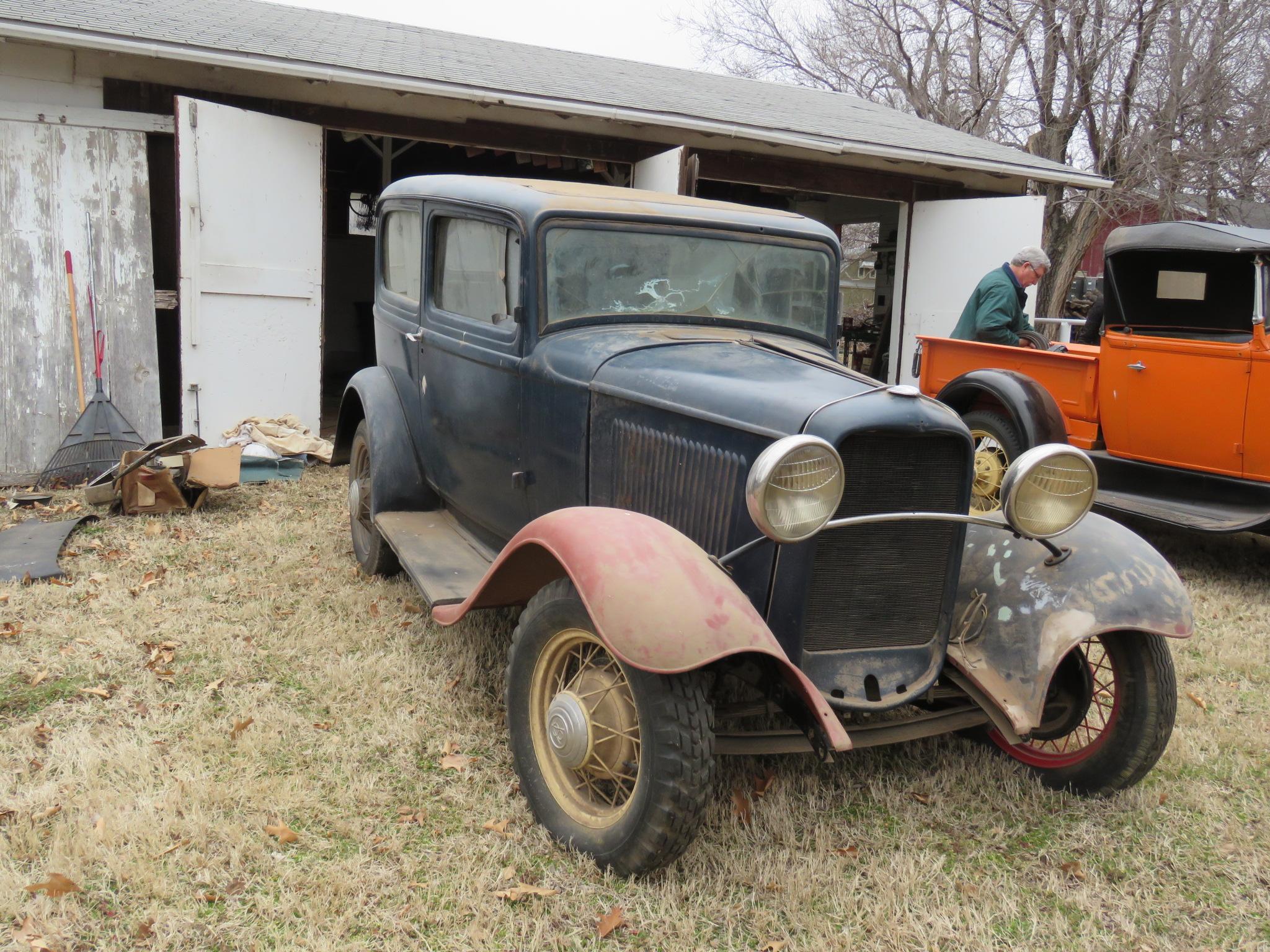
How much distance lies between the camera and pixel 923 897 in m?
2.54

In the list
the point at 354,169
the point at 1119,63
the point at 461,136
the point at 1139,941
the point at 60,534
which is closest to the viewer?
the point at 1139,941

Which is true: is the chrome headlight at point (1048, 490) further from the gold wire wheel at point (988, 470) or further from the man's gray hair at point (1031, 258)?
the man's gray hair at point (1031, 258)

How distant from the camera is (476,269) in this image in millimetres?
3865

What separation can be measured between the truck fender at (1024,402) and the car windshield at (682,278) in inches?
89.6

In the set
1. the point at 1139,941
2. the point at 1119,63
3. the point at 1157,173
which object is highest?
the point at 1119,63

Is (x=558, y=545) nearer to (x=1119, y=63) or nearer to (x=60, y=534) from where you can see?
(x=60, y=534)

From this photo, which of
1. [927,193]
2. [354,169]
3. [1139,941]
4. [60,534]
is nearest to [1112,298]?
[1139,941]

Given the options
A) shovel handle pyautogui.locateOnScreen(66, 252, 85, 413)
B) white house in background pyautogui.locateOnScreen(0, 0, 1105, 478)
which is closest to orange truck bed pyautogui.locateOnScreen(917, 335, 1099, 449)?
white house in background pyautogui.locateOnScreen(0, 0, 1105, 478)

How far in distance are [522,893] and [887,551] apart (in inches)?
51.6

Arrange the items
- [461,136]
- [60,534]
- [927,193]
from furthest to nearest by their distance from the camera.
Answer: [927,193] < [461,136] < [60,534]

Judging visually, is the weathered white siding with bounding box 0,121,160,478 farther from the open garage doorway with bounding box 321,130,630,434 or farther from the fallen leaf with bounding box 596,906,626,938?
the fallen leaf with bounding box 596,906,626,938

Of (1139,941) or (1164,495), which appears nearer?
(1139,941)

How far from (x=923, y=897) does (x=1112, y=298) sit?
14.1 ft

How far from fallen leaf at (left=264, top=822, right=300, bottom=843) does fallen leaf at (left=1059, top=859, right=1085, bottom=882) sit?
209 centimetres
